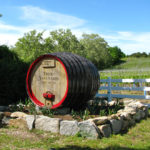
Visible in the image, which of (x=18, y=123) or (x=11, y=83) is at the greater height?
(x=11, y=83)

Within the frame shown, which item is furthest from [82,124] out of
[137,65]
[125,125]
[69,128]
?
[137,65]

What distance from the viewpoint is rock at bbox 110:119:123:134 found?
4.90 metres

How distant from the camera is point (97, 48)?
56.1 metres

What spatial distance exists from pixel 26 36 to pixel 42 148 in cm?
4249

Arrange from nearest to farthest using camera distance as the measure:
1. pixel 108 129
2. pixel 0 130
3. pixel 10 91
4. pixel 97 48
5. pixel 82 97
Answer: pixel 108 129
pixel 0 130
pixel 82 97
pixel 10 91
pixel 97 48

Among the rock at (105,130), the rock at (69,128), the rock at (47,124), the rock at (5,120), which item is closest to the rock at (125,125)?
the rock at (105,130)

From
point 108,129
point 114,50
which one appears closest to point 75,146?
point 108,129

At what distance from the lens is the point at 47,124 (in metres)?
5.09

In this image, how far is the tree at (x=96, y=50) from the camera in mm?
54625

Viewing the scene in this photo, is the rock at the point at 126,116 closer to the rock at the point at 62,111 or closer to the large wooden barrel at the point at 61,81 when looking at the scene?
the large wooden barrel at the point at 61,81

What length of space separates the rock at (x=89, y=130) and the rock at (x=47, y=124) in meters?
0.59

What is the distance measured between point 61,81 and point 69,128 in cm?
150

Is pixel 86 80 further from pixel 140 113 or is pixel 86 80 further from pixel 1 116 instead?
pixel 1 116

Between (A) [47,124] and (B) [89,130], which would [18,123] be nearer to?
(A) [47,124]
